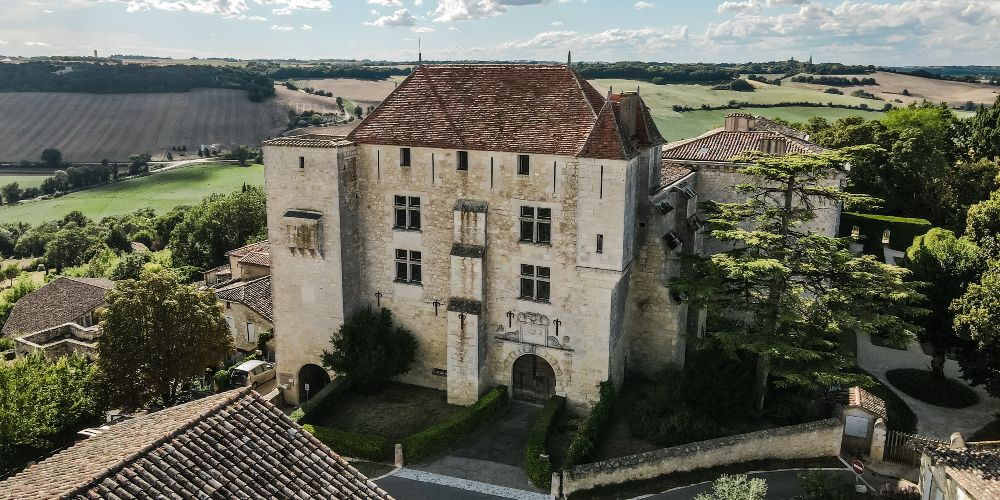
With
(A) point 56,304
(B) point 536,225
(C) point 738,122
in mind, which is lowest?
(A) point 56,304

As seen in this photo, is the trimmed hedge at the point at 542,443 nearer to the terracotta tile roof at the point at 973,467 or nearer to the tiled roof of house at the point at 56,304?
the terracotta tile roof at the point at 973,467

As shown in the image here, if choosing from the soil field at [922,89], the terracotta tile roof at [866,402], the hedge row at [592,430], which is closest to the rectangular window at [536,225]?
the hedge row at [592,430]

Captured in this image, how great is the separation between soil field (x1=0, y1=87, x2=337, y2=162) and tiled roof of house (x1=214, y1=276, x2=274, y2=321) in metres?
90.3

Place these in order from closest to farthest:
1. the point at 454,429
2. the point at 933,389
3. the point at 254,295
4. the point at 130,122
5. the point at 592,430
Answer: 1. the point at 592,430
2. the point at 454,429
3. the point at 933,389
4. the point at 254,295
5. the point at 130,122

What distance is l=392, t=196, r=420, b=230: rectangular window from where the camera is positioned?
29.6 meters

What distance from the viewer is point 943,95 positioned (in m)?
108

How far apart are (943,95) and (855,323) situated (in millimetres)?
103966

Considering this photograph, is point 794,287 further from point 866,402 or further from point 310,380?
point 310,380

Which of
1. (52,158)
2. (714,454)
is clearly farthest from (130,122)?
(714,454)

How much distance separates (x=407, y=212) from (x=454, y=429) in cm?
925

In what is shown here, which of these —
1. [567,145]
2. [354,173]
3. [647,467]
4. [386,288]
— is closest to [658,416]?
[647,467]

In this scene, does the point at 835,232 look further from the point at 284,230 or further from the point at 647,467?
the point at 284,230

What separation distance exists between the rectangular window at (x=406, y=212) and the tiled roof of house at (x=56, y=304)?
31834 millimetres

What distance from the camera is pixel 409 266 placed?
30.3 metres
